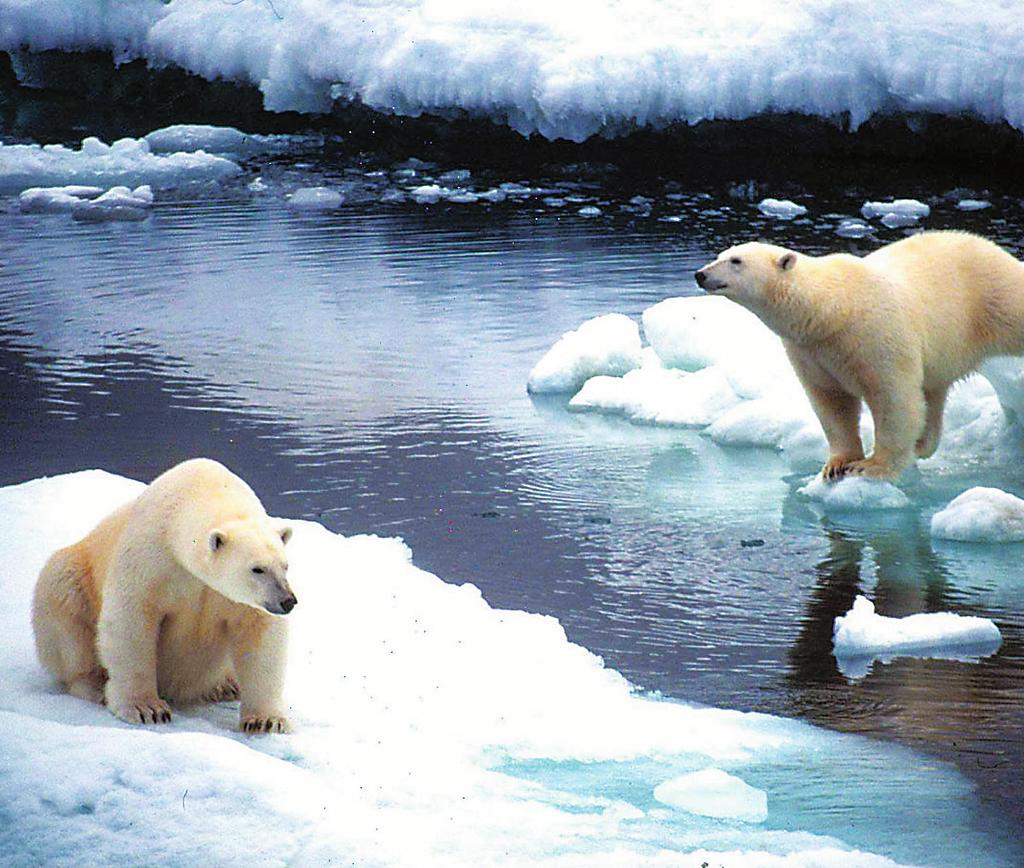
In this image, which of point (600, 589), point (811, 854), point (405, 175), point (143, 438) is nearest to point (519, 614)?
point (600, 589)

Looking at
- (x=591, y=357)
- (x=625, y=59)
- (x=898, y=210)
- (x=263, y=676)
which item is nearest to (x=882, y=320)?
(x=591, y=357)

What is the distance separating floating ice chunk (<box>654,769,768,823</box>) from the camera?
331 centimetres

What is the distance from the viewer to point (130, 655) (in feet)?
11.0

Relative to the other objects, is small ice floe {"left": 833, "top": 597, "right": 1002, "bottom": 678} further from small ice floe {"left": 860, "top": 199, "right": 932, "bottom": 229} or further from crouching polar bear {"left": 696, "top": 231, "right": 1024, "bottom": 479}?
small ice floe {"left": 860, "top": 199, "right": 932, "bottom": 229}

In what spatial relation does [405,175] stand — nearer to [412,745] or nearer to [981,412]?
[981,412]

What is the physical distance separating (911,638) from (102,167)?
38.1ft

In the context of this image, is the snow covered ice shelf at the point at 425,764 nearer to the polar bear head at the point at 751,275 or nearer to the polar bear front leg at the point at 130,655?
the polar bear front leg at the point at 130,655

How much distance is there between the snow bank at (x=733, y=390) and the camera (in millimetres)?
6148

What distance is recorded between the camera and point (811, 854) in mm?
2957

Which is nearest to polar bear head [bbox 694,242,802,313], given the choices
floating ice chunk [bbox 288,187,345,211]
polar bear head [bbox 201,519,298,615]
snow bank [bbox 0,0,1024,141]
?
polar bear head [bbox 201,519,298,615]

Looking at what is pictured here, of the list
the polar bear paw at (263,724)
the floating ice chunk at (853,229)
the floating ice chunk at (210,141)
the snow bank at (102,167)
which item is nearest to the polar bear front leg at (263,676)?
the polar bear paw at (263,724)

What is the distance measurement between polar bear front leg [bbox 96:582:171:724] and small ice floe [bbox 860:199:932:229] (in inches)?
353

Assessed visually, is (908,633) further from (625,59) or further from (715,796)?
(625,59)

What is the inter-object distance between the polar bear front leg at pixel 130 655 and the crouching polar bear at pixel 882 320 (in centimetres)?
267
